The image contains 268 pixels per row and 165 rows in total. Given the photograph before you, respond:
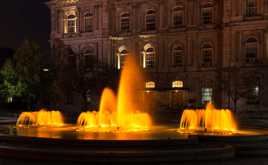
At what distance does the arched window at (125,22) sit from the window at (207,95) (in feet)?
42.4

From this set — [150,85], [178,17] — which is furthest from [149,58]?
[178,17]

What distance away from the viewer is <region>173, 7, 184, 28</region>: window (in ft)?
182

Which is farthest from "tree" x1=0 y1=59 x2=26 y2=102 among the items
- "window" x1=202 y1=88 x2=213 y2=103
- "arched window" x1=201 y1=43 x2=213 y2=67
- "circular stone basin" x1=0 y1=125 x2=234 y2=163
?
"circular stone basin" x1=0 y1=125 x2=234 y2=163

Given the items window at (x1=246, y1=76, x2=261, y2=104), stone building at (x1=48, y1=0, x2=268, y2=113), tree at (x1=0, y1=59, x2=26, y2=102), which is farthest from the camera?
tree at (x1=0, y1=59, x2=26, y2=102)

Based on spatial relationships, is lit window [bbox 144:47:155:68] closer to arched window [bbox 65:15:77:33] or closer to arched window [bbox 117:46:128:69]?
arched window [bbox 117:46:128:69]

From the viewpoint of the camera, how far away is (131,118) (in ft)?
90.1

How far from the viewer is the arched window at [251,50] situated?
4966 centimetres

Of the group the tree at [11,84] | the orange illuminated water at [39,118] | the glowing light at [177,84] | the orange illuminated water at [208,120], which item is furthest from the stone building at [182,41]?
the orange illuminated water at [39,118]

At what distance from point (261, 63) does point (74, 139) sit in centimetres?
3522

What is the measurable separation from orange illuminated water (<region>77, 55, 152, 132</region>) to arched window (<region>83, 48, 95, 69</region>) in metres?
4.00

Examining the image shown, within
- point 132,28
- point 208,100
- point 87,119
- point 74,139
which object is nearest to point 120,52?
point 132,28

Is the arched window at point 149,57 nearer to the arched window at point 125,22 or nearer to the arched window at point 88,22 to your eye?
the arched window at point 125,22

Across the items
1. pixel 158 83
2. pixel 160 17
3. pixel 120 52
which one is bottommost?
pixel 158 83

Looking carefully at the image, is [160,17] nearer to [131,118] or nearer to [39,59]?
[39,59]
